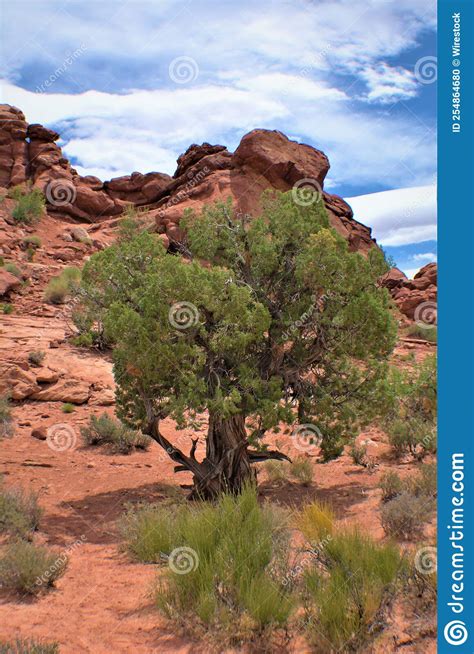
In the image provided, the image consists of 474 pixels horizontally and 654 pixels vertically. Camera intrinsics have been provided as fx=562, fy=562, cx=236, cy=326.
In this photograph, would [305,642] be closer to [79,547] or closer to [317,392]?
[79,547]

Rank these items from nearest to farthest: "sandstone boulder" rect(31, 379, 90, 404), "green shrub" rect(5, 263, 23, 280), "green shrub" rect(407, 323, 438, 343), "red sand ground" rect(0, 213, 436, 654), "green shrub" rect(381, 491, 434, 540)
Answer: "red sand ground" rect(0, 213, 436, 654), "green shrub" rect(381, 491, 434, 540), "sandstone boulder" rect(31, 379, 90, 404), "green shrub" rect(5, 263, 23, 280), "green shrub" rect(407, 323, 438, 343)

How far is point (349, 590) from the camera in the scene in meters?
4.55

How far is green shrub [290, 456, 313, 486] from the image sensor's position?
10.9 meters

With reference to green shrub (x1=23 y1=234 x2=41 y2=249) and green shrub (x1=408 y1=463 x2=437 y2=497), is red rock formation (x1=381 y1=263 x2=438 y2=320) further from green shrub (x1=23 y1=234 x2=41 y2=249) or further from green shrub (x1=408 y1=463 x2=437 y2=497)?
green shrub (x1=408 y1=463 x2=437 y2=497)

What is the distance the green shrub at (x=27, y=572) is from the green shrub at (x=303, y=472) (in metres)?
5.92

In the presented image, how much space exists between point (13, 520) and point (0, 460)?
14.9 ft

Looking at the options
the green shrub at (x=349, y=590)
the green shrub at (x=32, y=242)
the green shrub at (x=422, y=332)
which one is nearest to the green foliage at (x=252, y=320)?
the green shrub at (x=349, y=590)

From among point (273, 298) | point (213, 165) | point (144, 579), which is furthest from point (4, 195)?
point (144, 579)

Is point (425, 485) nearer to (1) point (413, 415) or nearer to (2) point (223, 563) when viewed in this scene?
(2) point (223, 563)

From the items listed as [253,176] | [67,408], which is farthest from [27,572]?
[253,176]

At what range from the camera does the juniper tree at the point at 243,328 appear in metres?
8.28

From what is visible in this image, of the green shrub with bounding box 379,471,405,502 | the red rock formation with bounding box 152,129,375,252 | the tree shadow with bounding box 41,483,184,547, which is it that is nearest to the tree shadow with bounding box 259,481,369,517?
the green shrub with bounding box 379,471,405,502

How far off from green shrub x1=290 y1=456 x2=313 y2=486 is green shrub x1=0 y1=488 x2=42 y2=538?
501 cm

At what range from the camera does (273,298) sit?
31.8ft
